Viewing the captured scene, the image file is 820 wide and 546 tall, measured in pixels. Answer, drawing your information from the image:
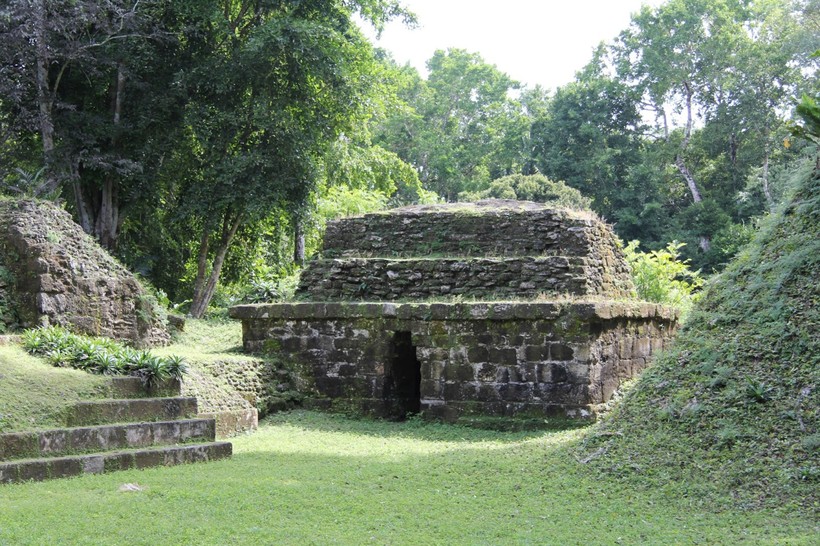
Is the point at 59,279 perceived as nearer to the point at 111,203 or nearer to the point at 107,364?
the point at 107,364

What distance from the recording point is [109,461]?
7.64 m

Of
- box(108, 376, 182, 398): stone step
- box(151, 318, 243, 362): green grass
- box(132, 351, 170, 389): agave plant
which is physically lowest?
box(108, 376, 182, 398): stone step

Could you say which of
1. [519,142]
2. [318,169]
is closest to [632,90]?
[519,142]

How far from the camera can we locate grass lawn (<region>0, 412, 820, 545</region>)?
5695 millimetres

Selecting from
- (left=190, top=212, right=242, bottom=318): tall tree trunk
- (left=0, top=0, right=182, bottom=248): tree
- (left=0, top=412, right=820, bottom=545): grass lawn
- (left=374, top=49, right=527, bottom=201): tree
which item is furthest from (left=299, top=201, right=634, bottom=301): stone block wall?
(left=374, top=49, right=527, bottom=201): tree

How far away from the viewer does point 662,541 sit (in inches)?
222

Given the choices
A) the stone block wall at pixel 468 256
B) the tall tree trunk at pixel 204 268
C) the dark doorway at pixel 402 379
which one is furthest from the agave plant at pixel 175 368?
the tall tree trunk at pixel 204 268

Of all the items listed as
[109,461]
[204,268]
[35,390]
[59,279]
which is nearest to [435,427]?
[109,461]

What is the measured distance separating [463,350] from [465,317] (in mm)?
462

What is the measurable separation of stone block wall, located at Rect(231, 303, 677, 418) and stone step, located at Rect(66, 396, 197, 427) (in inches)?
149

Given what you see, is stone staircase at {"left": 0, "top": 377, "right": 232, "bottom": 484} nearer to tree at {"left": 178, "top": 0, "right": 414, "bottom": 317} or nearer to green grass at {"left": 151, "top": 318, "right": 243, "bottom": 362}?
green grass at {"left": 151, "top": 318, "right": 243, "bottom": 362}

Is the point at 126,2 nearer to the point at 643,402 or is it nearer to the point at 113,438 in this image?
the point at 113,438

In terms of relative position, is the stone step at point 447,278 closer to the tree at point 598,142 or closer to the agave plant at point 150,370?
the agave plant at point 150,370

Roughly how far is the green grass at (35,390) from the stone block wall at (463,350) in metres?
4.48
